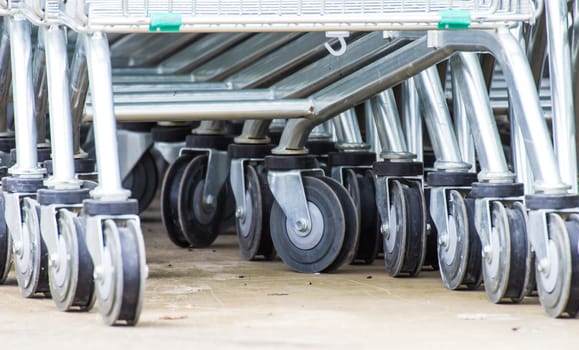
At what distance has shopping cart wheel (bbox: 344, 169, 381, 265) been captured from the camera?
6.01 metres

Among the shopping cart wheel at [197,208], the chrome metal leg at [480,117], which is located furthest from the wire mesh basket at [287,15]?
the shopping cart wheel at [197,208]

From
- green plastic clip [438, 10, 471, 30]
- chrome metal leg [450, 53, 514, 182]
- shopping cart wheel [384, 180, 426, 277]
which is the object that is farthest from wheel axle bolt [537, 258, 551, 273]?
shopping cart wheel [384, 180, 426, 277]

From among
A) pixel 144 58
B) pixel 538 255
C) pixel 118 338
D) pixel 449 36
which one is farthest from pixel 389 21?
pixel 144 58

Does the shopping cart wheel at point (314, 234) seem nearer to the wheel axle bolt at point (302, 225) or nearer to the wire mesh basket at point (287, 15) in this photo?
the wheel axle bolt at point (302, 225)

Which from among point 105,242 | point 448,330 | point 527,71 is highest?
point 527,71

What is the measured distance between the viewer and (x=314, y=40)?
6.25m

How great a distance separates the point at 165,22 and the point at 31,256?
103 centimetres

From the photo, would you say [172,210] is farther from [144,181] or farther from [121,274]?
[121,274]

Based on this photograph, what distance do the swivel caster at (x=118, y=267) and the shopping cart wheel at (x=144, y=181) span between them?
11.8 feet

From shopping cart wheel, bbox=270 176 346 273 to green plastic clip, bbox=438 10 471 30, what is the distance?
3.98ft

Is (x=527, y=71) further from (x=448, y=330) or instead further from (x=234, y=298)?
(x=234, y=298)

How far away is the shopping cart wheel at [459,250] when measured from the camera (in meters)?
5.05

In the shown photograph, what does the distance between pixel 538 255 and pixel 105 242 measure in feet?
4.29

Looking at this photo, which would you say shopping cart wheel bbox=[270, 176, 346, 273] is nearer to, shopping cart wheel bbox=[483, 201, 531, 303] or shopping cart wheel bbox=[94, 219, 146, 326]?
shopping cart wheel bbox=[483, 201, 531, 303]
